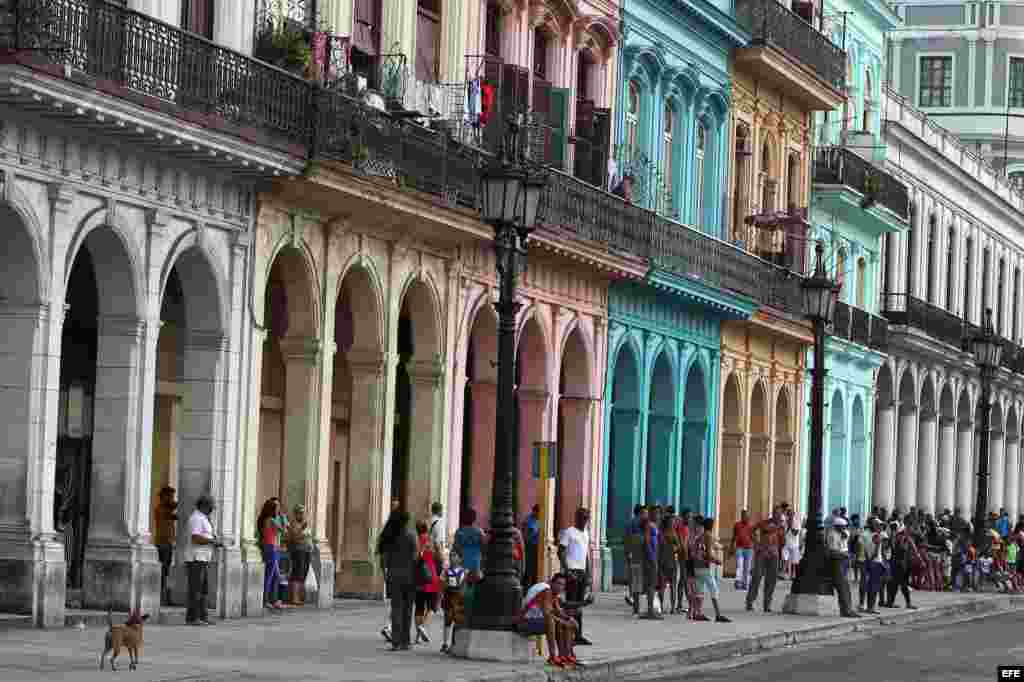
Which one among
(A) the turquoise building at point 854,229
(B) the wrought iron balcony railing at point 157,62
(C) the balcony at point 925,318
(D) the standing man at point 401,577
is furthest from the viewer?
(C) the balcony at point 925,318

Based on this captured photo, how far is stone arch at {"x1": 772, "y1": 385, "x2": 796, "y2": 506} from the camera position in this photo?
55.3m

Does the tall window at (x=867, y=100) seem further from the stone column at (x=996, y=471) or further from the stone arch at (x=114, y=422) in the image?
the stone arch at (x=114, y=422)

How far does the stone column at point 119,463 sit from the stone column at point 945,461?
44750 millimetres

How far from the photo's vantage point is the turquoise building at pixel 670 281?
146 feet

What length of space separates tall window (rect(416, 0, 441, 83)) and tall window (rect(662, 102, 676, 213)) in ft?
31.4

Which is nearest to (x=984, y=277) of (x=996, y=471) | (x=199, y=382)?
(x=996, y=471)

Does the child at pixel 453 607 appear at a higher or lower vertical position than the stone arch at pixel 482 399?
lower

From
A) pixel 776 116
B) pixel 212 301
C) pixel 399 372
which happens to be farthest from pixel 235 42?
pixel 776 116

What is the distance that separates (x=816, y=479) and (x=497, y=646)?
505 inches

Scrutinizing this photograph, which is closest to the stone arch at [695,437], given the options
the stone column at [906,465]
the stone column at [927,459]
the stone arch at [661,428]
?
the stone arch at [661,428]

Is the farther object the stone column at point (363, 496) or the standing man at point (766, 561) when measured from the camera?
the standing man at point (766, 561)

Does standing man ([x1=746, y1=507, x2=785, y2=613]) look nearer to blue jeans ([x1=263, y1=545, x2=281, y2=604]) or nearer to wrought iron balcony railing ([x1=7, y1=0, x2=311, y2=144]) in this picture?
blue jeans ([x1=263, y1=545, x2=281, y2=604])

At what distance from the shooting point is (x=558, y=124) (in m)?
40.0

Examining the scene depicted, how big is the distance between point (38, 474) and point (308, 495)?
6673 mm
